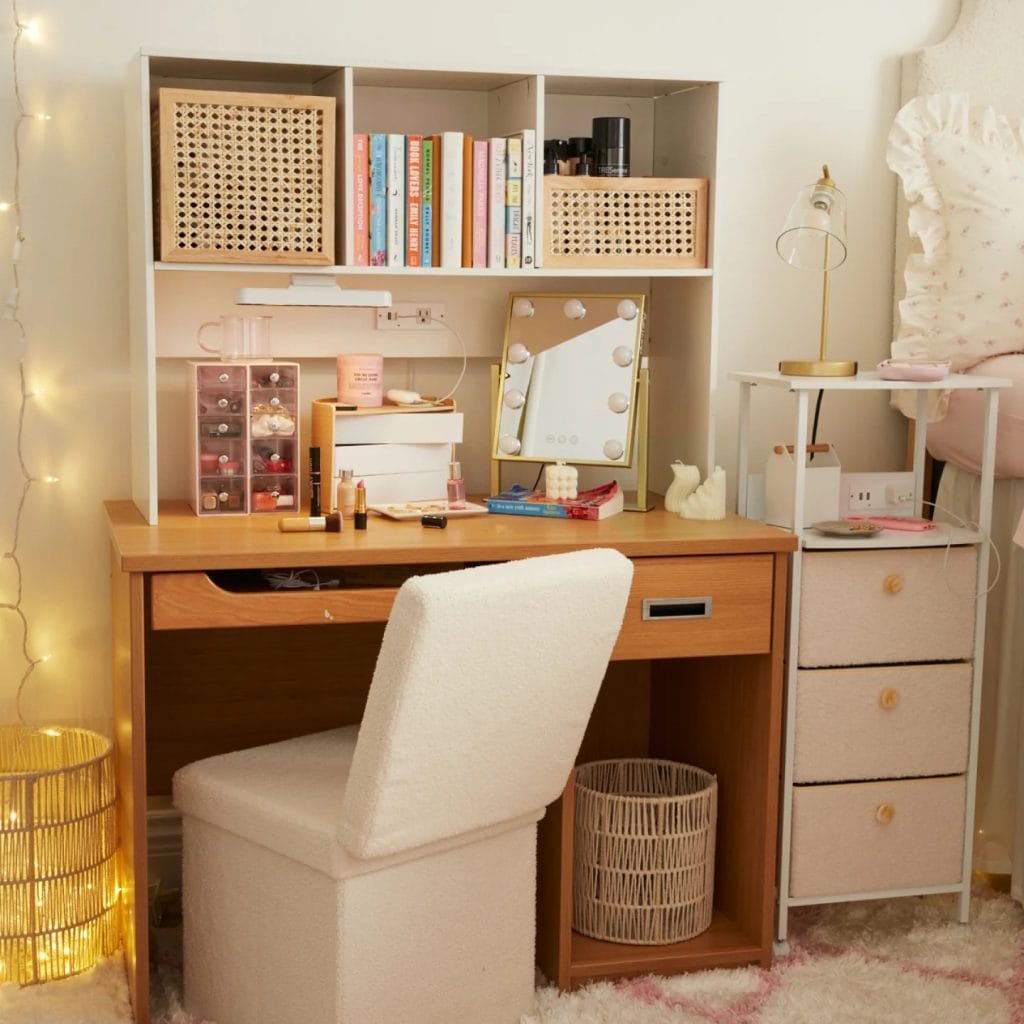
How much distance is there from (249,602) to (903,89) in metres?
1.72

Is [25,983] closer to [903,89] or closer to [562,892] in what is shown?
[562,892]

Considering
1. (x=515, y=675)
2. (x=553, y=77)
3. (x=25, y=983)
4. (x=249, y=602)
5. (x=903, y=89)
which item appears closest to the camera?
(x=515, y=675)

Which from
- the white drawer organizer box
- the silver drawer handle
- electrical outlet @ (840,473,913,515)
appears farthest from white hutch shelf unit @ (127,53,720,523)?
the white drawer organizer box

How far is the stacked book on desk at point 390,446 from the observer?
8.46 feet

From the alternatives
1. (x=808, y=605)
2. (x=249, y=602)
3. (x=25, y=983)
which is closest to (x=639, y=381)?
(x=808, y=605)

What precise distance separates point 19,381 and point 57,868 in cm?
86

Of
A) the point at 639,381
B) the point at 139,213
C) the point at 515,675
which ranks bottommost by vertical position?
the point at 515,675

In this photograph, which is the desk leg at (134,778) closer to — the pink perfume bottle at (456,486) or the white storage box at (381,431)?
the white storage box at (381,431)

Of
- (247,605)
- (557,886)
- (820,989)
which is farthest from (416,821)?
(820,989)

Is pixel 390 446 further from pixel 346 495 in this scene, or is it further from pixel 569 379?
pixel 569 379

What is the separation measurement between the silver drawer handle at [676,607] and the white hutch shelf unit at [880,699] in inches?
6.8

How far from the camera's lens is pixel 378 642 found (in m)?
2.82

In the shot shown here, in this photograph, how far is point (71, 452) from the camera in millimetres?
2658

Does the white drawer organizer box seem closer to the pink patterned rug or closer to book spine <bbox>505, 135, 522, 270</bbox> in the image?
the pink patterned rug
